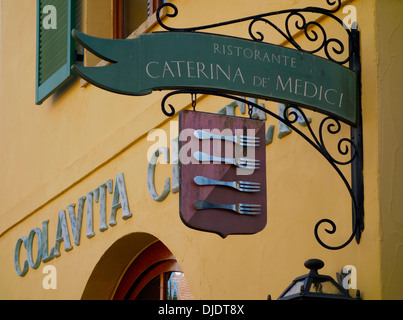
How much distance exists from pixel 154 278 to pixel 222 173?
306 centimetres

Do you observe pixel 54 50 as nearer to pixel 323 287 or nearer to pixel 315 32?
pixel 315 32

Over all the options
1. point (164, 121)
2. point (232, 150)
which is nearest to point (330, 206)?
point (232, 150)

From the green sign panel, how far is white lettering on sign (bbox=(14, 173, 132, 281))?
2.68 meters

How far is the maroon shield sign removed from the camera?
451cm

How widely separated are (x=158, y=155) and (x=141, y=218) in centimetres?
51

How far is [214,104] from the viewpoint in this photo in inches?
244

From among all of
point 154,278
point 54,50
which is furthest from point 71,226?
point 54,50

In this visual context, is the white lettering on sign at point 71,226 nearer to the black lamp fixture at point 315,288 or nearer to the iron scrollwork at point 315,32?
the iron scrollwork at point 315,32

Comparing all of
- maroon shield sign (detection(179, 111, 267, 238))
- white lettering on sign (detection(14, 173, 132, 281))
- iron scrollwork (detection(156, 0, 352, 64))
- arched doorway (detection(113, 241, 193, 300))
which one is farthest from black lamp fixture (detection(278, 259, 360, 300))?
white lettering on sign (detection(14, 173, 132, 281))

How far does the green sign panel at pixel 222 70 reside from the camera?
4.34 m

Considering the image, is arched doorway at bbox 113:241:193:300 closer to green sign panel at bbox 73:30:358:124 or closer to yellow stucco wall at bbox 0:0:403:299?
yellow stucco wall at bbox 0:0:403:299

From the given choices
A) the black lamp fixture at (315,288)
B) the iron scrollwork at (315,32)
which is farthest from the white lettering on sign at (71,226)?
the black lamp fixture at (315,288)

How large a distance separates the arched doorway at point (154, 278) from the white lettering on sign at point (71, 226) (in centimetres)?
44

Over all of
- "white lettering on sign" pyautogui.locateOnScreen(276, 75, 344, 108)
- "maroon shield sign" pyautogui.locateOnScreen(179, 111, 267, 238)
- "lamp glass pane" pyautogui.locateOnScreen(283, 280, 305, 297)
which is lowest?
"lamp glass pane" pyautogui.locateOnScreen(283, 280, 305, 297)
